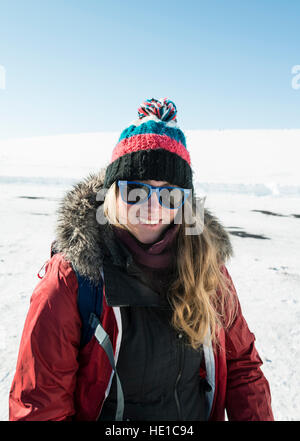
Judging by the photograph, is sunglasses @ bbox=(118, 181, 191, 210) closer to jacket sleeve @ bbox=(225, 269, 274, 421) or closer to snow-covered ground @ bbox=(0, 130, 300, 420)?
snow-covered ground @ bbox=(0, 130, 300, 420)

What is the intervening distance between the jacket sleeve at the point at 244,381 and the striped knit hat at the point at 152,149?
802 millimetres

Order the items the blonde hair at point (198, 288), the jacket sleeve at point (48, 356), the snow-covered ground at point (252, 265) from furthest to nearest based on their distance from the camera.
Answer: the snow-covered ground at point (252, 265), the blonde hair at point (198, 288), the jacket sleeve at point (48, 356)

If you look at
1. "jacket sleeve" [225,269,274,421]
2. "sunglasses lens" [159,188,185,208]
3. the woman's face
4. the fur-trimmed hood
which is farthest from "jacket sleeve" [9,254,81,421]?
"jacket sleeve" [225,269,274,421]

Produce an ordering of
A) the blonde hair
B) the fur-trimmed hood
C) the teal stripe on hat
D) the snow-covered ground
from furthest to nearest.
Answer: the snow-covered ground → the teal stripe on hat → the blonde hair → the fur-trimmed hood

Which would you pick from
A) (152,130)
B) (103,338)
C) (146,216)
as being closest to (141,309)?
(103,338)

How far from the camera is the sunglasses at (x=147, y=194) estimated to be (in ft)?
4.59

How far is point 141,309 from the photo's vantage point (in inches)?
49.2

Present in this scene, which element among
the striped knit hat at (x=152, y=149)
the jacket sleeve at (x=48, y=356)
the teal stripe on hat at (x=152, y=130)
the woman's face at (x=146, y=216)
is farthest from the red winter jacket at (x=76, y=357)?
the teal stripe on hat at (x=152, y=130)

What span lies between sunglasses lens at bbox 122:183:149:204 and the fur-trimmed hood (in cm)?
14

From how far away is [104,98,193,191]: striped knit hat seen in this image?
1417mm

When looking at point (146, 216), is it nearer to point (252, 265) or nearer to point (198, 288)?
point (198, 288)

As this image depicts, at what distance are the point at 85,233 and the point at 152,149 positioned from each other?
515 mm

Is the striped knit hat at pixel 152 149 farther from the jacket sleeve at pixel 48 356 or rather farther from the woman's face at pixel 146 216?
the jacket sleeve at pixel 48 356

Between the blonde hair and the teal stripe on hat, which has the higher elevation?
the teal stripe on hat
